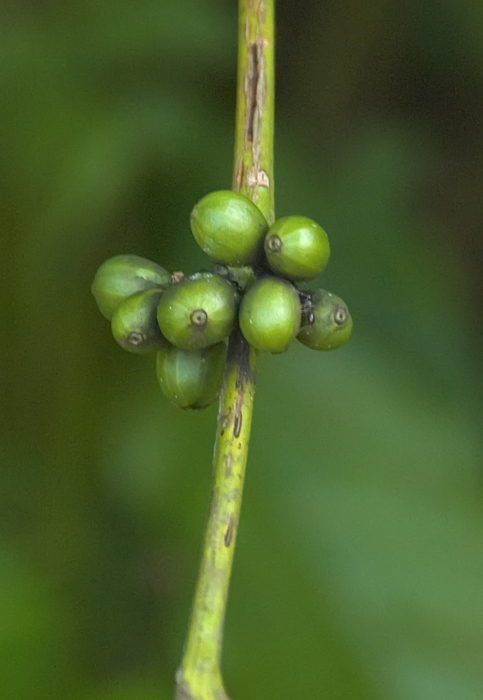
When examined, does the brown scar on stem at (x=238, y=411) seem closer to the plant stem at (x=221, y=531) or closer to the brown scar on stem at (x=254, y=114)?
the plant stem at (x=221, y=531)

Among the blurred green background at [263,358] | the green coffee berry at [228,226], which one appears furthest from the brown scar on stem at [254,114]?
the blurred green background at [263,358]

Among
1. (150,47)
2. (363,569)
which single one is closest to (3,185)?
(150,47)

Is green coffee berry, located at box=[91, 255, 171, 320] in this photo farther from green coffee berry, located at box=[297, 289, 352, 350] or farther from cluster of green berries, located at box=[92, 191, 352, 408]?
green coffee berry, located at box=[297, 289, 352, 350]

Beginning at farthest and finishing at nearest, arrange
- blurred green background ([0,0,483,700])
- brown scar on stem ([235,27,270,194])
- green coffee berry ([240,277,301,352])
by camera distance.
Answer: blurred green background ([0,0,483,700]), brown scar on stem ([235,27,270,194]), green coffee berry ([240,277,301,352])

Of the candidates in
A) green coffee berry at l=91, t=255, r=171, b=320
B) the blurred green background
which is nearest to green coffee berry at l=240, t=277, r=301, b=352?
green coffee berry at l=91, t=255, r=171, b=320

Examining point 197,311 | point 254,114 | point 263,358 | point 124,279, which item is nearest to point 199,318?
point 197,311
